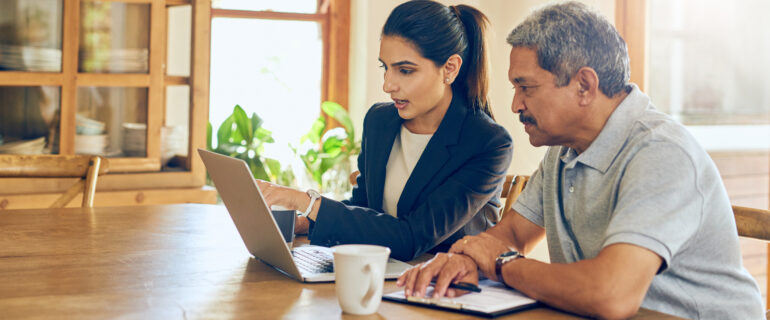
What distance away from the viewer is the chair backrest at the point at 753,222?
1372mm

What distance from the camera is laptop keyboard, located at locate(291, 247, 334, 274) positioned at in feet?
4.17

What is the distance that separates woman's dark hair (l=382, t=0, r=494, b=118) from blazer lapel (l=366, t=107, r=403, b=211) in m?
0.19

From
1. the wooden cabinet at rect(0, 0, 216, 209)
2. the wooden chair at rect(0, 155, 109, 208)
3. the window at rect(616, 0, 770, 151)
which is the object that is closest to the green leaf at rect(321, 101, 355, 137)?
the wooden cabinet at rect(0, 0, 216, 209)

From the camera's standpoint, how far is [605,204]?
131 cm

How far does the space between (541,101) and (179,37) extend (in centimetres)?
203

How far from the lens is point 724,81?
352 cm

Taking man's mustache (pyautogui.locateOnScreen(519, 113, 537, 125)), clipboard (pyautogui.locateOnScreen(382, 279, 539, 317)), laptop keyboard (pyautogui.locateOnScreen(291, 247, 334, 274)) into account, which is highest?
man's mustache (pyautogui.locateOnScreen(519, 113, 537, 125))

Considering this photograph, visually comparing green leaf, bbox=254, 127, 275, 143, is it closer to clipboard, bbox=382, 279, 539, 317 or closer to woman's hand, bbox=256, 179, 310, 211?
woman's hand, bbox=256, 179, 310, 211

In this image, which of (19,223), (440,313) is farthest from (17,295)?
(19,223)

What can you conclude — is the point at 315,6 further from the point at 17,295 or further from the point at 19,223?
the point at 17,295

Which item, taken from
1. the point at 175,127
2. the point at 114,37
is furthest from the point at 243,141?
the point at 114,37

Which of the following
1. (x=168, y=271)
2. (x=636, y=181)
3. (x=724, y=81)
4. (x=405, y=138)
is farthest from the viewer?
(x=724, y=81)

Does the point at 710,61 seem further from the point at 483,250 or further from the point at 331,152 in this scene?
the point at 483,250

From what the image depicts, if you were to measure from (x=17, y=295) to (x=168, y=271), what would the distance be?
9.7 inches
